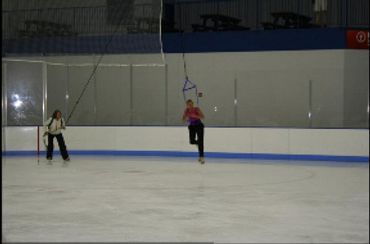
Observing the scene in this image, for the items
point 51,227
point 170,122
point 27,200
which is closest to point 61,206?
point 27,200

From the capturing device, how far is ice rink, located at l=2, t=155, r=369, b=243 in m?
5.59

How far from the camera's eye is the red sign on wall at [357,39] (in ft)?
50.4

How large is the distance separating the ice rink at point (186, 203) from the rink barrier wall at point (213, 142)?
129cm

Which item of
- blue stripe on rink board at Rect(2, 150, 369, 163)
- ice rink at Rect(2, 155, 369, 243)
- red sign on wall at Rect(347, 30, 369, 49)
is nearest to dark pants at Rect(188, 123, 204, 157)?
ice rink at Rect(2, 155, 369, 243)

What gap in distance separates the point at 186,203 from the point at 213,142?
746cm

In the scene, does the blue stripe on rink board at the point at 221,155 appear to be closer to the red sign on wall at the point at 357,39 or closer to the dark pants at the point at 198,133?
the dark pants at the point at 198,133

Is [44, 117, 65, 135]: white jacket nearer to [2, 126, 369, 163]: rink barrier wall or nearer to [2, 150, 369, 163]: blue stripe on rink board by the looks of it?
[2, 126, 369, 163]: rink barrier wall

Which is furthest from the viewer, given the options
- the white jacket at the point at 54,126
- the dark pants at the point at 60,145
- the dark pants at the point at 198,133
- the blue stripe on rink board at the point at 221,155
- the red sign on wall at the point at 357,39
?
the red sign on wall at the point at 357,39

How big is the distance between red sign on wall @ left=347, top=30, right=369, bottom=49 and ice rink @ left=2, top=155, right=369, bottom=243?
4052 millimetres

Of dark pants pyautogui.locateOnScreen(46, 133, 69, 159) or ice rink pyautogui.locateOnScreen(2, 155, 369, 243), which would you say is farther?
dark pants pyautogui.locateOnScreen(46, 133, 69, 159)

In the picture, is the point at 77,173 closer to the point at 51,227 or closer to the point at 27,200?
the point at 27,200

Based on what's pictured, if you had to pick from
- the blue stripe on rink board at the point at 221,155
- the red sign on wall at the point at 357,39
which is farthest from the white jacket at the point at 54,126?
the red sign on wall at the point at 357,39

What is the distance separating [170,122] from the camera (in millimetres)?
16938

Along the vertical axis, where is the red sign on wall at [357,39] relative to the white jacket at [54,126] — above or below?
above
